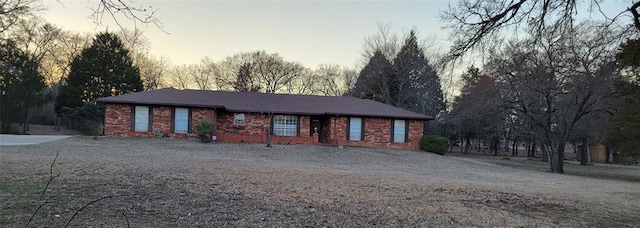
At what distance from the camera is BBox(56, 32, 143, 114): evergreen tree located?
139 feet

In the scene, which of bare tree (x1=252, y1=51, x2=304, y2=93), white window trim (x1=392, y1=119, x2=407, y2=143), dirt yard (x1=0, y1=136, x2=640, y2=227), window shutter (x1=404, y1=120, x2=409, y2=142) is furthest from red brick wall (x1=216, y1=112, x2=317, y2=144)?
bare tree (x1=252, y1=51, x2=304, y2=93)

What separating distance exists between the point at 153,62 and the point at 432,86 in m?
31.4

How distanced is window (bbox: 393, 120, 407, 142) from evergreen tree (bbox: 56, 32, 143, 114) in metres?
27.1

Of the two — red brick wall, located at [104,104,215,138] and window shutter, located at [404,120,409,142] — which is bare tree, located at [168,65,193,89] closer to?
red brick wall, located at [104,104,215,138]

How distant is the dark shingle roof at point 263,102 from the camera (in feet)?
91.3

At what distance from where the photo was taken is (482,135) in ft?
154

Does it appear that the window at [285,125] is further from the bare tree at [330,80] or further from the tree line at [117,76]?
the bare tree at [330,80]

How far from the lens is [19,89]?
40281 millimetres

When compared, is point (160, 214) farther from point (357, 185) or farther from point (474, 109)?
point (474, 109)

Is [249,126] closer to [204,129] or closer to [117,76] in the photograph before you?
[204,129]

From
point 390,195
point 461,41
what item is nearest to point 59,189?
point 390,195

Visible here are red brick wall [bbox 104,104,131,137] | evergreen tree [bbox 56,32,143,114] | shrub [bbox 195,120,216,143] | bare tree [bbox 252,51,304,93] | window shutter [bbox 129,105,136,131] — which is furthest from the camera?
bare tree [bbox 252,51,304,93]

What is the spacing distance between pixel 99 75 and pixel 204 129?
2331cm

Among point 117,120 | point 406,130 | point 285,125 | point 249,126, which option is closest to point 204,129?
point 249,126
